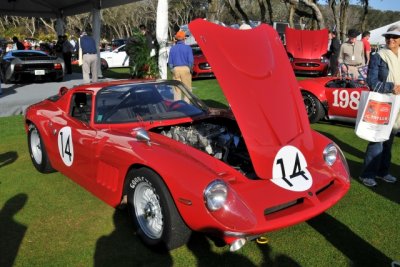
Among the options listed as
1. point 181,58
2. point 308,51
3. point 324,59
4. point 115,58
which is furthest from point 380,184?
point 115,58

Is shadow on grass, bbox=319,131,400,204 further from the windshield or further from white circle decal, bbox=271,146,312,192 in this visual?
the windshield

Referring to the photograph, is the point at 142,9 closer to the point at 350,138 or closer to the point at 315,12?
the point at 315,12

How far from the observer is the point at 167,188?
2973 mm

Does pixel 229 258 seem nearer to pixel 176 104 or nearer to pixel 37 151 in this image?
pixel 176 104

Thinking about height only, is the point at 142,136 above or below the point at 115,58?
above

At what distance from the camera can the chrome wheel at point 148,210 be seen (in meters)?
3.17

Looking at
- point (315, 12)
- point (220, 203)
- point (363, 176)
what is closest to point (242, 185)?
point (220, 203)

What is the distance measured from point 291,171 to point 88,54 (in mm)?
9410

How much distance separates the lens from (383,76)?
439 cm

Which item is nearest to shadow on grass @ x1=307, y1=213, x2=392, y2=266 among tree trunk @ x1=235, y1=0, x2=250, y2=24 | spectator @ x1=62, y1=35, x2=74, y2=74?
spectator @ x1=62, y1=35, x2=74, y2=74

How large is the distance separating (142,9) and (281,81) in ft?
213

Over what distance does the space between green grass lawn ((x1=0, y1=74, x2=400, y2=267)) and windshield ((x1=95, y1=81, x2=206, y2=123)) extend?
0.98 metres

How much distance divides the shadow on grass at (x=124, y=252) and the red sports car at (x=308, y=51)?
45.0 ft

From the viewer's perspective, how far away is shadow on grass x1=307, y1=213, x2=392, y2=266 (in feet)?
10.0
